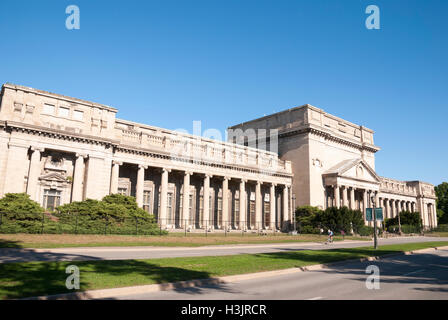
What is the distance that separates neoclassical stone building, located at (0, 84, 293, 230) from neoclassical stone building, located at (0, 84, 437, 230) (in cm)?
10

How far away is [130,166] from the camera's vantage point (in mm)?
43031

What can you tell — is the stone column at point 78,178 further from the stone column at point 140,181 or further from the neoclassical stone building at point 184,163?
the stone column at point 140,181

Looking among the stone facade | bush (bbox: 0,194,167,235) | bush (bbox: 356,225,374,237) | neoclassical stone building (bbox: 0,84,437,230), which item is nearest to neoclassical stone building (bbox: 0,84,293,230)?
neoclassical stone building (bbox: 0,84,437,230)

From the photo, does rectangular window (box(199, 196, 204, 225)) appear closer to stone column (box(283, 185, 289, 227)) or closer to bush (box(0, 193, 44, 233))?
stone column (box(283, 185, 289, 227))

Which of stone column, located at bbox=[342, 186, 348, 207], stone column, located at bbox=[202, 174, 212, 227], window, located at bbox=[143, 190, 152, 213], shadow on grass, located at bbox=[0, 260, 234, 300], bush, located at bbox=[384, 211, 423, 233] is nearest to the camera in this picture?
shadow on grass, located at bbox=[0, 260, 234, 300]

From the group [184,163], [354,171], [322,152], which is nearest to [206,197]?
[184,163]

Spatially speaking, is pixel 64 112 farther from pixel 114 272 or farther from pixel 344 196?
pixel 344 196

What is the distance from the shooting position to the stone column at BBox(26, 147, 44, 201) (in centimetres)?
3307

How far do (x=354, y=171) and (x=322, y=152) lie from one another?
25.5ft

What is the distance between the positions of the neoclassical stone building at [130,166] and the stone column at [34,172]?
3.4 inches

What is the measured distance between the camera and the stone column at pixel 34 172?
108 ft

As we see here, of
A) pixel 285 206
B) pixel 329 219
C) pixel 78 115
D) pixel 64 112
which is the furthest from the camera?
pixel 285 206
